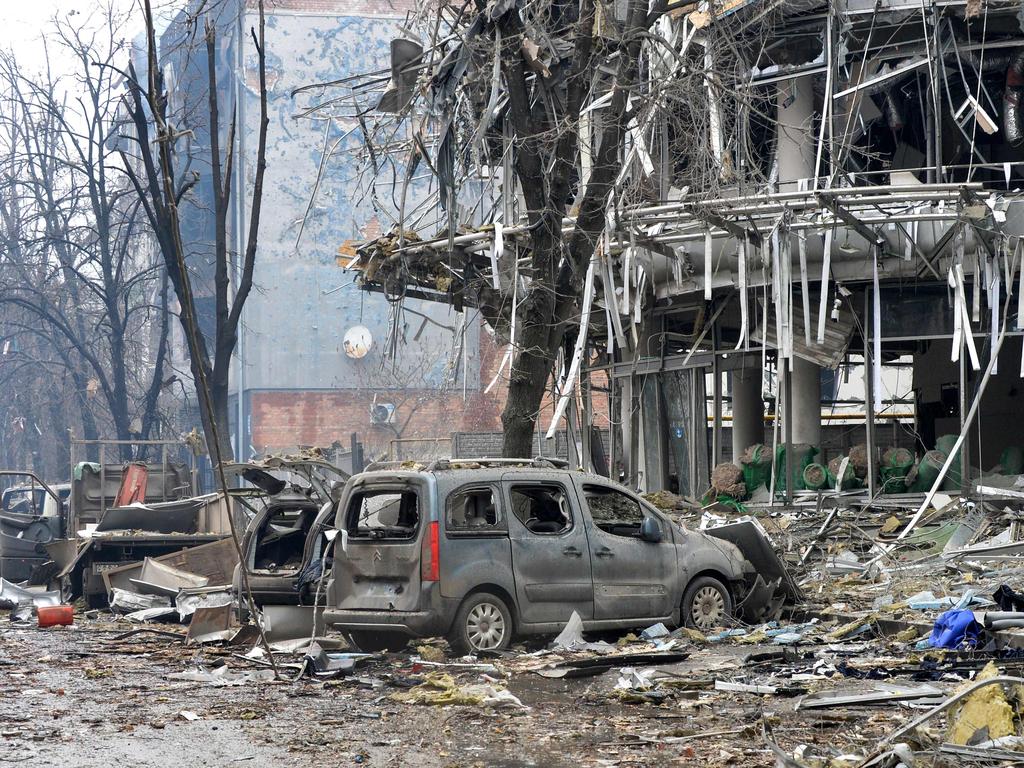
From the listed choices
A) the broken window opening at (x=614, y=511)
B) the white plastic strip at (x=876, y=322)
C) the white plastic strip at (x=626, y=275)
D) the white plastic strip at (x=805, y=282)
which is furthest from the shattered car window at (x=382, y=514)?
the white plastic strip at (x=876, y=322)

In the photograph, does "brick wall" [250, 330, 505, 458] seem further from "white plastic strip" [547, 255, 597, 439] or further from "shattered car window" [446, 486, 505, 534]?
"shattered car window" [446, 486, 505, 534]

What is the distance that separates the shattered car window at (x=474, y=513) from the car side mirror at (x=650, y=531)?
162cm

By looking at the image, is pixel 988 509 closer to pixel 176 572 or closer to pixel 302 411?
pixel 176 572

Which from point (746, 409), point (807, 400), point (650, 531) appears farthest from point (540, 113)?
point (746, 409)

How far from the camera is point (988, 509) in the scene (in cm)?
1761

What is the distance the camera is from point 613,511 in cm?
1335

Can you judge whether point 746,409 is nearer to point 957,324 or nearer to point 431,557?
point 957,324

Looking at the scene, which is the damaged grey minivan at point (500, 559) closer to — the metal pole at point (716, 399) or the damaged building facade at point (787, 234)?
the damaged building facade at point (787, 234)

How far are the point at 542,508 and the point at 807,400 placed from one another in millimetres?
9312

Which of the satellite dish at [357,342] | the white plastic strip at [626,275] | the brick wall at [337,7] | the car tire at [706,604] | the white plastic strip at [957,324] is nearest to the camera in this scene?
the car tire at [706,604]

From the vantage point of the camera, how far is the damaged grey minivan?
1172 centimetres

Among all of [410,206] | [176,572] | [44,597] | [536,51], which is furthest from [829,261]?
[410,206]

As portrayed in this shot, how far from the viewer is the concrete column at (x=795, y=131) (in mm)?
20438

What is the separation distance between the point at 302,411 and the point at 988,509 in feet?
109
